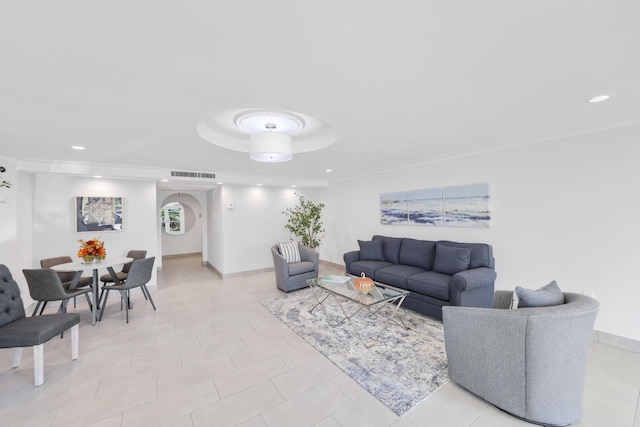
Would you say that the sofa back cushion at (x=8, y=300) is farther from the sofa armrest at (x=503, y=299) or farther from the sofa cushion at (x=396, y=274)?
the sofa armrest at (x=503, y=299)

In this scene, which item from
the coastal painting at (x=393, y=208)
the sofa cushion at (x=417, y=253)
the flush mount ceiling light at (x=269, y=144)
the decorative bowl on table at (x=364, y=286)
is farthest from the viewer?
the coastal painting at (x=393, y=208)

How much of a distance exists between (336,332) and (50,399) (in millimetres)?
2675

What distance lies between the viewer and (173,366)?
252 centimetres

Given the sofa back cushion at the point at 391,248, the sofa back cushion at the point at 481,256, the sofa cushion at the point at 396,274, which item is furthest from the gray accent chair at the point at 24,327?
the sofa back cushion at the point at 481,256

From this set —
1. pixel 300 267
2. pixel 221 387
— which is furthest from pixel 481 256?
pixel 221 387

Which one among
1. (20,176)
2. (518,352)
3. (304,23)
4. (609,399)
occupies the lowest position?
(609,399)

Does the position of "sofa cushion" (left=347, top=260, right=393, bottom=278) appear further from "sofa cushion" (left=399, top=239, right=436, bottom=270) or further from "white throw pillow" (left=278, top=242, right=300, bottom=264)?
"white throw pillow" (left=278, top=242, right=300, bottom=264)

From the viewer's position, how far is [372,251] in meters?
4.99

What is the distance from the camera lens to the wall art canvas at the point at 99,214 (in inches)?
175

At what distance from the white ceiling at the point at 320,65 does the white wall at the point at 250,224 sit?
10.5ft

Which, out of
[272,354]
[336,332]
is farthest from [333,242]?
[272,354]

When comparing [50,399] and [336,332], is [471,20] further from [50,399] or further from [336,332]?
[50,399]

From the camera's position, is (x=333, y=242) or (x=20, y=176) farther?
(x=333, y=242)

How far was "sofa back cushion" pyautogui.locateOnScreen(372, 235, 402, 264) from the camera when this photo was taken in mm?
4773
